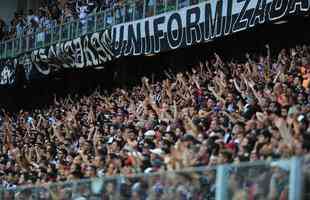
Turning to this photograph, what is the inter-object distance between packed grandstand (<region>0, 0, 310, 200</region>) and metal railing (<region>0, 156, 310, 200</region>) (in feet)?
0.03

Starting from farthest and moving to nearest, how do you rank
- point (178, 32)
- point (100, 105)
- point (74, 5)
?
point (74, 5), point (100, 105), point (178, 32)

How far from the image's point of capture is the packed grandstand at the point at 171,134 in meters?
7.23

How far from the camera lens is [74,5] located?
82.1 feet

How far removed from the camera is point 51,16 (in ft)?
86.2

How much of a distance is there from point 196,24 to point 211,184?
35.2 feet

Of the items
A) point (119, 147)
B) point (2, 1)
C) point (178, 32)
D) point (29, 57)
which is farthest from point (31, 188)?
point (2, 1)

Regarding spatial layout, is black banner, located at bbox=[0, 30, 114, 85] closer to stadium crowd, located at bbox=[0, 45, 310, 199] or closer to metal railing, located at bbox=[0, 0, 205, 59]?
metal railing, located at bbox=[0, 0, 205, 59]

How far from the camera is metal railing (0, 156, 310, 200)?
6211 mm

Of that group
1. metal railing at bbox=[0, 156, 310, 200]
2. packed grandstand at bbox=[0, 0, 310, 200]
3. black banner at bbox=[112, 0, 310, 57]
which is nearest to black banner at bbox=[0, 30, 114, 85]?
packed grandstand at bbox=[0, 0, 310, 200]

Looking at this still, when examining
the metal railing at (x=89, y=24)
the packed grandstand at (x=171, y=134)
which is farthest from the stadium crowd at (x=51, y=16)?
the metal railing at (x=89, y=24)

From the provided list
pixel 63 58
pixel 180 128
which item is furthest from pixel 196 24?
pixel 63 58

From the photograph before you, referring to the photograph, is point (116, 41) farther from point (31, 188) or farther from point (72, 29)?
point (31, 188)

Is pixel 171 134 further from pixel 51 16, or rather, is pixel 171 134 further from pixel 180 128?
pixel 51 16

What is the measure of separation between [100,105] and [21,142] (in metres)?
2.42
